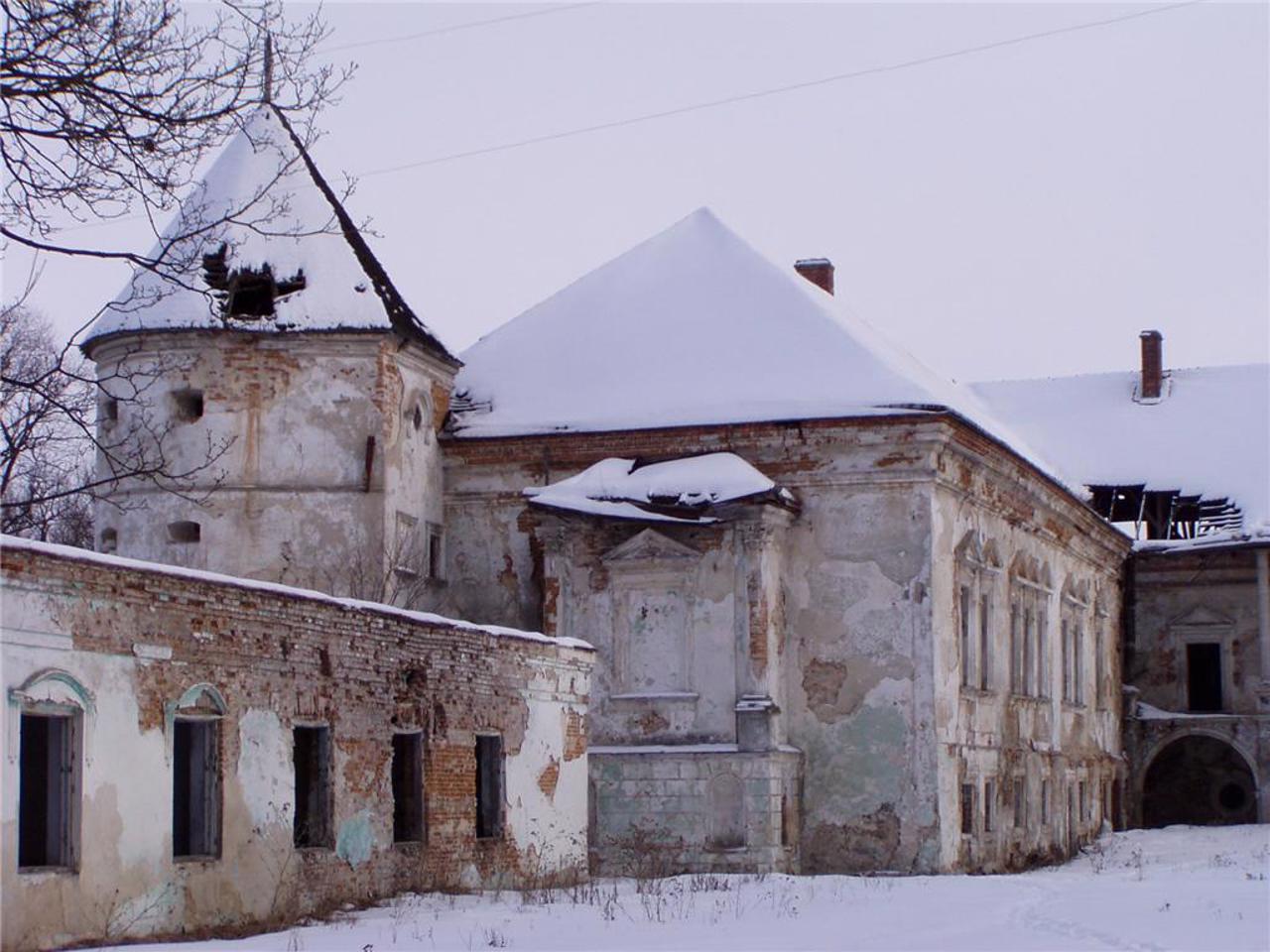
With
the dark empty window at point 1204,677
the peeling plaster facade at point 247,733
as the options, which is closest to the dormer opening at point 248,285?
the peeling plaster facade at point 247,733

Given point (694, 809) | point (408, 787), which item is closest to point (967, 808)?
point (694, 809)

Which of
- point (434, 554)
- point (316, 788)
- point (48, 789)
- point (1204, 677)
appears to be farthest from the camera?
point (1204, 677)

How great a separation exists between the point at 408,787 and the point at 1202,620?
1008 inches

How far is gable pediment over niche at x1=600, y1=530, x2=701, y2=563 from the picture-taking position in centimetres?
2573

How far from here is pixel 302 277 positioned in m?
26.0

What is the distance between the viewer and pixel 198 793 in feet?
50.3

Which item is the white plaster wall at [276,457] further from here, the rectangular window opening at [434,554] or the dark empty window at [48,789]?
the dark empty window at [48,789]

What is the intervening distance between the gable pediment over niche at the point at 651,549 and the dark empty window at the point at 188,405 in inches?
218

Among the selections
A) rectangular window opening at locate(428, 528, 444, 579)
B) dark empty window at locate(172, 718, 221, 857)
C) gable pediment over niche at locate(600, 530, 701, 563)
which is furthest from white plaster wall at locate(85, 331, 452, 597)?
dark empty window at locate(172, 718, 221, 857)

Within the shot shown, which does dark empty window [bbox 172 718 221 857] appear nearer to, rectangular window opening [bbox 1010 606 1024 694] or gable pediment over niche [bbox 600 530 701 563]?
gable pediment over niche [bbox 600 530 701 563]

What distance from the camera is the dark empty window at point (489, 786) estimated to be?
64.5 ft

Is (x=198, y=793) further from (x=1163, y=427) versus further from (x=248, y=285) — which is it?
(x=1163, y=427)

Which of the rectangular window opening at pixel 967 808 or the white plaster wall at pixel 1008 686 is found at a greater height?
the white plaster wall at pixel 1008 686

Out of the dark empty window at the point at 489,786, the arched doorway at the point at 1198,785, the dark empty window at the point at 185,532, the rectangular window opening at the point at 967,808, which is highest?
the dark empty window at the point at 185,532
